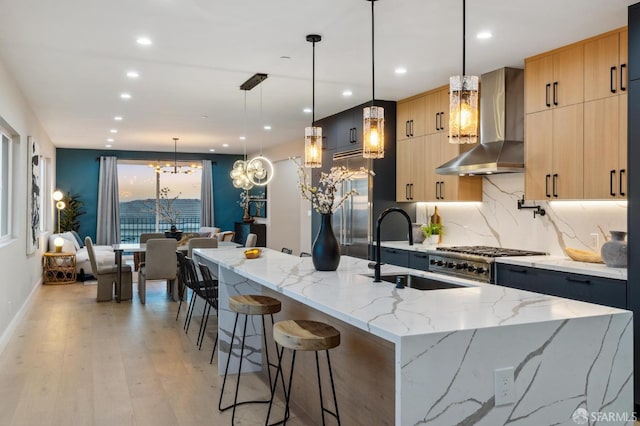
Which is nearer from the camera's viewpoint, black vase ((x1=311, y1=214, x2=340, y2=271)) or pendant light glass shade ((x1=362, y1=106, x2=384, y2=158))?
pendant light glass shade ((x1=362, y1=106, x2=384, y2=158))

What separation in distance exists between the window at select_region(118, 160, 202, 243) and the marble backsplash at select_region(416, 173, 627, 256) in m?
8.32

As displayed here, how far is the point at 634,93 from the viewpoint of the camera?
345 cm

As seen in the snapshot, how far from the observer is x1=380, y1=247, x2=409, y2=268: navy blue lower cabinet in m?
5.89

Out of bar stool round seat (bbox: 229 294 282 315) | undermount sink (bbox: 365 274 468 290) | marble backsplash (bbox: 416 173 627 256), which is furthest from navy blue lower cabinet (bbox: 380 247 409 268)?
bar stool round seat (bbox: 229 294 282 315)

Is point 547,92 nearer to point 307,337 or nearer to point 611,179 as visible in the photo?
point 611,179

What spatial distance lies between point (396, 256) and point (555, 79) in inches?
101

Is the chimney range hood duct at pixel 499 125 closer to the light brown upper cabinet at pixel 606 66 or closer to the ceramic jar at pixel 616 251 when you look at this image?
the light brown upper cabinet at pixel 606 66

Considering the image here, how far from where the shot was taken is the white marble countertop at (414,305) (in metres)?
2.00

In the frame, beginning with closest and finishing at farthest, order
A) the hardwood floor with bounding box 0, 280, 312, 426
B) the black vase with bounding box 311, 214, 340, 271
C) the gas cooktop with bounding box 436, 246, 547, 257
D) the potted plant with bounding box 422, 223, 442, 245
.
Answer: the hardwood floor with bounding box 0, 280, 312, 426
the black vase with bounding box 311, 214, 340, 271
the gas cooktop with bounding box 436, 246, 547, 257
the potted plant with bounding box 422, 223, 442, 245

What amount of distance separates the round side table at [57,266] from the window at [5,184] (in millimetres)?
3257

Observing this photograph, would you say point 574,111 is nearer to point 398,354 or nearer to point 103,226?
point 398,354

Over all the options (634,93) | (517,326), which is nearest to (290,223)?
(634,93)
